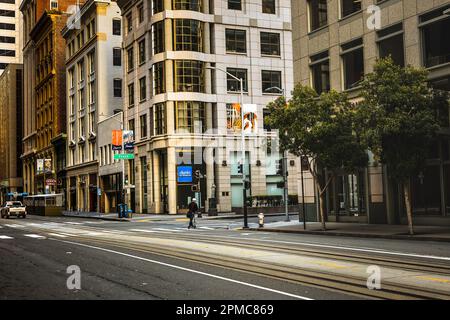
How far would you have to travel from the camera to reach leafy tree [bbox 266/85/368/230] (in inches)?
995

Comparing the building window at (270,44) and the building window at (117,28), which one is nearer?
the building window at (270,44)

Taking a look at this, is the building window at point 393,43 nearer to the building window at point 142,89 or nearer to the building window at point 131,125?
the building window at point 142,89

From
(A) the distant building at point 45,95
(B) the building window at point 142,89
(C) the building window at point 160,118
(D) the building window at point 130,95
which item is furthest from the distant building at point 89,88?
(C) the building window at point 160,118

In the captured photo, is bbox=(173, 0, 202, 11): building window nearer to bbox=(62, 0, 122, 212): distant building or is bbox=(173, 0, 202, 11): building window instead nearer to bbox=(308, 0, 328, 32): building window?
bbox=(62, 0, 122, 212): distant building

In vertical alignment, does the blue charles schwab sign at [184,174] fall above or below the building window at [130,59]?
below

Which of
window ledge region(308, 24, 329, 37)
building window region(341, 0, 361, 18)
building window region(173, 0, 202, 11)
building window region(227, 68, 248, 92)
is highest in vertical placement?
building window region(173, 0, 202, 11)

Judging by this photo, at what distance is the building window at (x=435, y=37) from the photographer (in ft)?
81.7

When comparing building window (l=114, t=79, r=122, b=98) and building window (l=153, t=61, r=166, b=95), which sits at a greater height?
building window (l=114, t=79, r=122, b=98)

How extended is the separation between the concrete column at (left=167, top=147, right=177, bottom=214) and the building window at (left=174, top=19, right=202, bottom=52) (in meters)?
10.1

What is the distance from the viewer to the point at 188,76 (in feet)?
177

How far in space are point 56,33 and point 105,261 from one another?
83.5m

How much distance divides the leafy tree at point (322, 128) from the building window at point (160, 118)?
2760 centimetres

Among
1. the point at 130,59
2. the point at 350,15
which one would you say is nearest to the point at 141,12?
the point at 130,59

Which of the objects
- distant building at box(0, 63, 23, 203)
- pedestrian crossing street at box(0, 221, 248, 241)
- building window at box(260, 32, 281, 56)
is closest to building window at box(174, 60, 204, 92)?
building window at box(260, 32, 281, 56)
